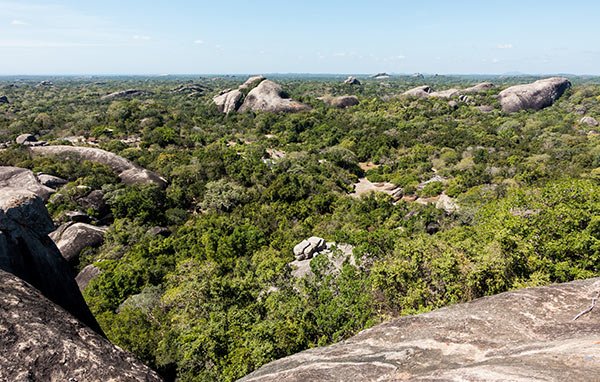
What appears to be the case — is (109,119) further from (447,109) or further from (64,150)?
(447,109)

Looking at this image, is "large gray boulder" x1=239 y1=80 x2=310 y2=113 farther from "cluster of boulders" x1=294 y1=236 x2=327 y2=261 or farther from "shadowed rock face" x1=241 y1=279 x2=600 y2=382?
"shadowed rock face" x1=241 y1=279 x2=600 y2=382

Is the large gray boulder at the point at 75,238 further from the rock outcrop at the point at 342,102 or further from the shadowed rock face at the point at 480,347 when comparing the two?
the rock outcrop at the point at 342,102

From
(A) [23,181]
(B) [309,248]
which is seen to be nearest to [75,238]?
(A) [23,181]

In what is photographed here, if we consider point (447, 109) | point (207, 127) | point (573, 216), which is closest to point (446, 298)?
point (573, 216)

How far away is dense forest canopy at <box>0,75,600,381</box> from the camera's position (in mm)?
13164

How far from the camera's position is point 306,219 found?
3045cm

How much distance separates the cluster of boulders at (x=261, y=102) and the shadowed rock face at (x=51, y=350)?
7706 cm

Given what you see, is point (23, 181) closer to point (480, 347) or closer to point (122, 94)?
point (480, 347)

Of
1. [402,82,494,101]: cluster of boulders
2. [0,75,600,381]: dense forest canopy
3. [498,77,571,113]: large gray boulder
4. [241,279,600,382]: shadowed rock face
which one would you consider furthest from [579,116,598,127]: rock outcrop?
[241,279,600,382]: shadowed rock face

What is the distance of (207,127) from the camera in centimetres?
6962

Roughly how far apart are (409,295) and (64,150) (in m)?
44.2

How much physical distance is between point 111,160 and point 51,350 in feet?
132

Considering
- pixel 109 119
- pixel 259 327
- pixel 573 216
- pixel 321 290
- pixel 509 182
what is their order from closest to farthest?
1. pixel 259 327
2. pixel 573 216
3. pixel 321 290
4. pixel 509 182
5. pixel 109 119

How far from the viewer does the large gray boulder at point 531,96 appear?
3329 inches
